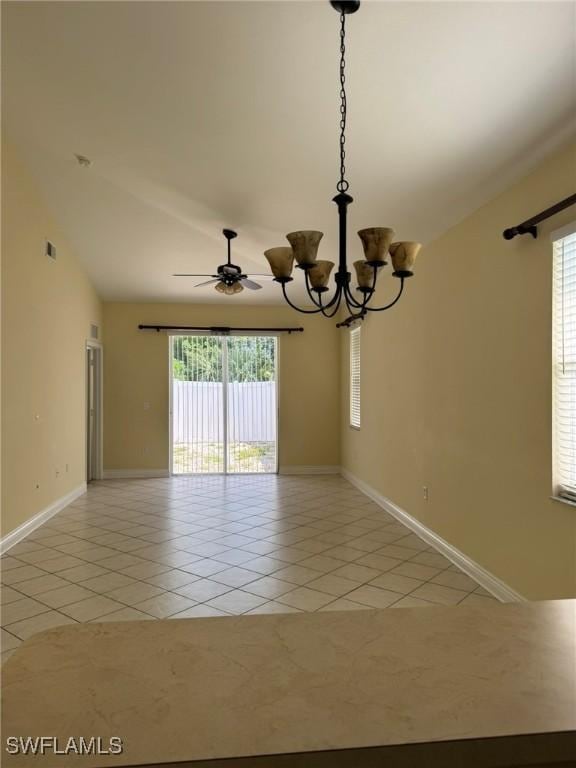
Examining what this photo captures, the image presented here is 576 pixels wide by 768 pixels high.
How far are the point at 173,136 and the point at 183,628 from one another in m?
3.52

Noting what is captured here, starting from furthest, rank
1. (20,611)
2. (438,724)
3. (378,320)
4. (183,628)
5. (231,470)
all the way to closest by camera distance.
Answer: (231,470), (378,320), (20,611), (183,628), (438,724)

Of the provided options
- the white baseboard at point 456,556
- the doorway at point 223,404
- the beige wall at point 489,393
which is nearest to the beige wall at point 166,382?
the doorway at point 223,404

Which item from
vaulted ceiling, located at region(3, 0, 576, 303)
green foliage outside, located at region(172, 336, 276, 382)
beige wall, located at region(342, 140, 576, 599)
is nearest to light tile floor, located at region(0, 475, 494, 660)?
beige wall, located at region(342, 140, 576, 599)

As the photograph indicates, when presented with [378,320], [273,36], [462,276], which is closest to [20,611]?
[273,36]

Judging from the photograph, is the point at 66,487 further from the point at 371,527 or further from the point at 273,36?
the point at 273,36

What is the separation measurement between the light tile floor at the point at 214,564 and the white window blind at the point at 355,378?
4.83 feet

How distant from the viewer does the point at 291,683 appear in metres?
0.77

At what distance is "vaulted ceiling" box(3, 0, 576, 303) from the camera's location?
2244 mm

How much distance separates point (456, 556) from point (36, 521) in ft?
13.2

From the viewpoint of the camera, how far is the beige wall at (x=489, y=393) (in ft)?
9.16

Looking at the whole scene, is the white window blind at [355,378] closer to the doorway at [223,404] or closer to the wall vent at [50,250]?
the doorway at [223,404]

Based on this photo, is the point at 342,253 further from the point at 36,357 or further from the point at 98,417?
the point at 98,417

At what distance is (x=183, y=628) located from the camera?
3.18 feet

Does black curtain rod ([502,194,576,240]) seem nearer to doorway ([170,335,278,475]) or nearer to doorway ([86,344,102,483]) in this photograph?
doorway ([170,335,278,475])
